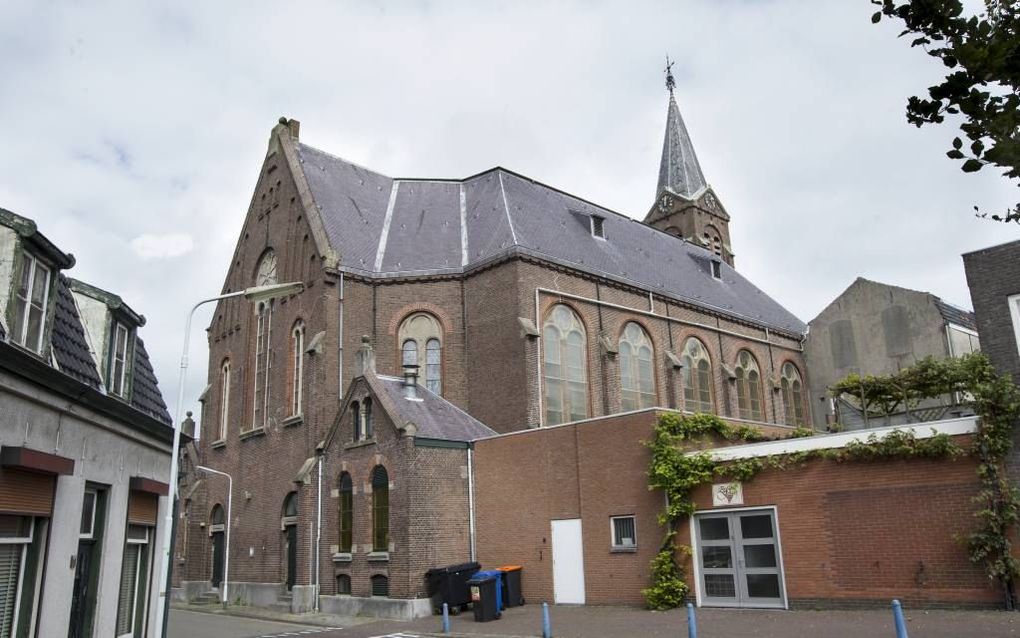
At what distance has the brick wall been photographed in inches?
608

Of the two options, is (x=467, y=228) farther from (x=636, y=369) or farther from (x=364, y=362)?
(x=364, y=362)

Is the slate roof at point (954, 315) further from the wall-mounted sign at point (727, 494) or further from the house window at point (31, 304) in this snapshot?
the house window at point (31, 304)

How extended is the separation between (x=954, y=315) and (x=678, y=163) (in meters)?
27.9

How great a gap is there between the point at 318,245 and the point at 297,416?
6572mm

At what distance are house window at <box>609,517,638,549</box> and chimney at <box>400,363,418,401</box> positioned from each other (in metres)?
8.88

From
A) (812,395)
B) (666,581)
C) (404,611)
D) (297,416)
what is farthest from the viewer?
(812,395)

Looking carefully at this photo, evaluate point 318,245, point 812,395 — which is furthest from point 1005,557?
point 812,395

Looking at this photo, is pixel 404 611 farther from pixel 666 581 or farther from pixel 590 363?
pixel 590 363

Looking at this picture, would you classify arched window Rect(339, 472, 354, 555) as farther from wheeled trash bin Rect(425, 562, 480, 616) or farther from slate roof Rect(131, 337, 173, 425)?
slate roof Rect(131, 337, 173, 425)

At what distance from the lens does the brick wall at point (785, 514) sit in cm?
1544

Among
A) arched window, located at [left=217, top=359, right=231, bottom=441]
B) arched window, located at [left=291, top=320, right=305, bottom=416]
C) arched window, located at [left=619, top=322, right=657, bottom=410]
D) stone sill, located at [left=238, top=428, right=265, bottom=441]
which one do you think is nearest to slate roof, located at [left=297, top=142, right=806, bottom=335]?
arched window, located at [left=619, top=322, right=657, bottom=410]

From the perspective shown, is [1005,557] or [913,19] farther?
[1005,557]

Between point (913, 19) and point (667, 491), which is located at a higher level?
point (913, 19)

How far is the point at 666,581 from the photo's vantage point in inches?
749
